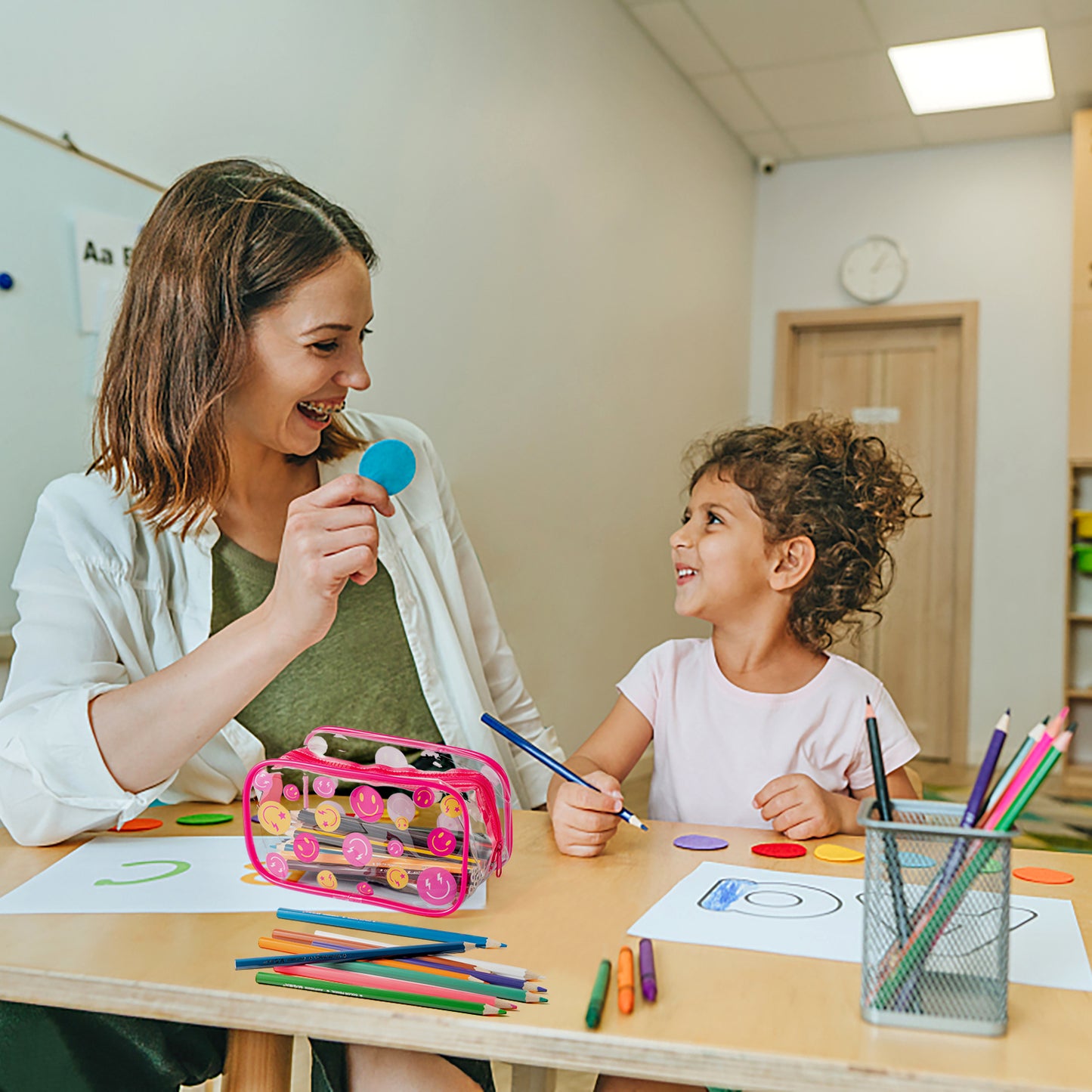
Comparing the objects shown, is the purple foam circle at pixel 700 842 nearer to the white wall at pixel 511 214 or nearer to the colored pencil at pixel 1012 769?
the colored pencil at pixel 1012 769

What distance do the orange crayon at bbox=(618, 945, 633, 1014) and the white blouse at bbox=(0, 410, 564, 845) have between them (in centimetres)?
49

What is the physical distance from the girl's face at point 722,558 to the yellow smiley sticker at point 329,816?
69 cm

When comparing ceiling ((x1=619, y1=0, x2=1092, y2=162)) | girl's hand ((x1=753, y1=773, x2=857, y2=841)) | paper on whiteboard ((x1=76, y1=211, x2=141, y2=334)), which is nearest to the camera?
girl's hand ((x1=753, y1=773, x2=857, y2=841))

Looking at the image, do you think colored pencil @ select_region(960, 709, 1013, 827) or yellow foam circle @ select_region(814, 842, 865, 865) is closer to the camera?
colored pencil @ select_region(960, 709, 1013, 827)

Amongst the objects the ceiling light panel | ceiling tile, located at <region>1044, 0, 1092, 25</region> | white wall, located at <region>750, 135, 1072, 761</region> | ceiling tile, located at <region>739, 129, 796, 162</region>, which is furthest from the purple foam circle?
ceiling tile, located at <region>739, 129, 796, 162</region>

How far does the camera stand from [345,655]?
4.44 ft

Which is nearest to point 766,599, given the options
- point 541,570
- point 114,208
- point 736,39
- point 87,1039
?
point 87,1039

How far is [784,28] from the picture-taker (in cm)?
400

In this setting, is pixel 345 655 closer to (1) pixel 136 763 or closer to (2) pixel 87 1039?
(1) pixel 136 763

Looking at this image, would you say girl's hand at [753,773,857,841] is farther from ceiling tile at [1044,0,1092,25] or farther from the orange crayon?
ceiling tile at [1044,0,1092,25]

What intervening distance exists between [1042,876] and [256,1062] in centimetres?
65

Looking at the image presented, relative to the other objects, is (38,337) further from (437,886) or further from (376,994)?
(376,994)

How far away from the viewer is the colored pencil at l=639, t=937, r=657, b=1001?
664mm

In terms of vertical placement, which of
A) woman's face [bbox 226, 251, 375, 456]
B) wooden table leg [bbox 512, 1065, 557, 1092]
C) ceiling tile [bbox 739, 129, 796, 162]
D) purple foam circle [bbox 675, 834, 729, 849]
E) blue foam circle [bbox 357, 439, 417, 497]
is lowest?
wooden table leg [bbox 512, 1065, 557, 1092]
